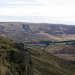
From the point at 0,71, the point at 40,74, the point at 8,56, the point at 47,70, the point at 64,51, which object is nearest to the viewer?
the point at 0,71

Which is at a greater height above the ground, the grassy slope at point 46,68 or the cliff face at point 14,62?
the cliff face at point 14,62

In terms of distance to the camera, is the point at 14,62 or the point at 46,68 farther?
the point at 46,68

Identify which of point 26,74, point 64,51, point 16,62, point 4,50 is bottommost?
point 64,51

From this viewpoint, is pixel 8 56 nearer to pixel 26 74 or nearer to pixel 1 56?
pixel 1 56

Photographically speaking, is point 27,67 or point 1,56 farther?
point 27,67

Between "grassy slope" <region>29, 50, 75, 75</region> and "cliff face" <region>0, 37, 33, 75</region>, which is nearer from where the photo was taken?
"cliff face" <region>0, 37, 33, 75</region>

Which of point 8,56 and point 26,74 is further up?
point 8,56

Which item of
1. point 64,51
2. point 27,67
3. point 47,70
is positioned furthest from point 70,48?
point 27,67

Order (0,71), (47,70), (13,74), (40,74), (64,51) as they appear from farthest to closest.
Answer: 1. (64,51)
2. (47,70)
3. (40,74)
4. (13,74)
5. (0,71)

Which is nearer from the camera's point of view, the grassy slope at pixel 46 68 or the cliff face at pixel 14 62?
the cliff face at pixel 14 62

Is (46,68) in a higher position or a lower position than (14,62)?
lower

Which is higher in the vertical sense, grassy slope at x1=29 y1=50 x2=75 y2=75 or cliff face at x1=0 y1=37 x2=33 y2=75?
cliff face at x1=0 y1=37 x2=33 y2=75
